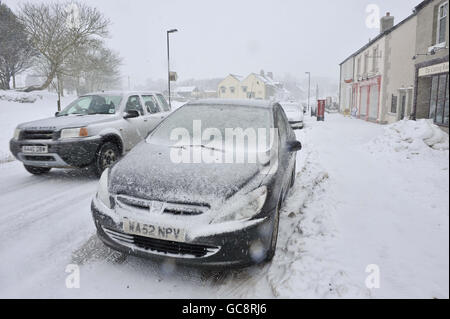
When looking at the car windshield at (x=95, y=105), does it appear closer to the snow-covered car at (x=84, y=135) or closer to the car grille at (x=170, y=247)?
the snow-covered car at (x=84, y=135)

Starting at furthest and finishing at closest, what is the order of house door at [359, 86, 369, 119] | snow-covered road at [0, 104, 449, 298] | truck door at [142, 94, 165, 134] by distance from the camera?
house door at [359, 86, 369, 119] < truck door at [142, 94, 165, 134] < snow-covered road at [0, 104, 449, 298]

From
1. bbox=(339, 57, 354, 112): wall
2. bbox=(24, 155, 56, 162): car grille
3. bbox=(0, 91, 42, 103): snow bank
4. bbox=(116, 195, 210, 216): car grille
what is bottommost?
bbox=(24, 155, 56, 162): car grille

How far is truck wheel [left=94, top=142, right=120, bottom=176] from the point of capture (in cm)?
584

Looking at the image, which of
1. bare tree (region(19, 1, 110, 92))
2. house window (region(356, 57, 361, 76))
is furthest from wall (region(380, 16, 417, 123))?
bare tree (region(19, 1, 110, 92))

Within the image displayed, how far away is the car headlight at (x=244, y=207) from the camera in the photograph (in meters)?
2.48

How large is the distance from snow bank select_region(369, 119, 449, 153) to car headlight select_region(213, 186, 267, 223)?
52.1 inches

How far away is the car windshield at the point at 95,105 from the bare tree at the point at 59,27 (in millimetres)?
23518

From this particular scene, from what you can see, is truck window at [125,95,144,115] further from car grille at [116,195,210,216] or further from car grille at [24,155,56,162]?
car grille at [116,195,210,216]

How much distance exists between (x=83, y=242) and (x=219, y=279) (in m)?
1.68

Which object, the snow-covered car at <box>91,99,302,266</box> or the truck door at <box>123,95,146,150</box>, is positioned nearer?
the snow-covered car at <box>91,99,302,266</box>

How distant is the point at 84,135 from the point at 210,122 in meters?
2.89

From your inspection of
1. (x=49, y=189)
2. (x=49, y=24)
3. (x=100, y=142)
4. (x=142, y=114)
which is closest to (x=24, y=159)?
(x=49, y=189)

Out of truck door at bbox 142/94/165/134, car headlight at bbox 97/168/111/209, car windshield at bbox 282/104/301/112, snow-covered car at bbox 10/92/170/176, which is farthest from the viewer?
car windshield at bbox 282/104/301/112
